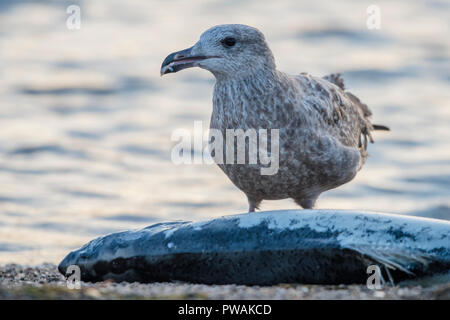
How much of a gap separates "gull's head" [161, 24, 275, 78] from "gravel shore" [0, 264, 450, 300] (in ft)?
5.94

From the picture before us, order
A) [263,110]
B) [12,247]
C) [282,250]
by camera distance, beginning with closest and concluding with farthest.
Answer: [282,250] < [263,110] < [12,247]

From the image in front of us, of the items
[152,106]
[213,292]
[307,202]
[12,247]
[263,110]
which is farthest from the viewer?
[152,106]

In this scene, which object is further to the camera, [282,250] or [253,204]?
[253,204]

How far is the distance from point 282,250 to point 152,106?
9.06 meters

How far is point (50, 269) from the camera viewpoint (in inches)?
311

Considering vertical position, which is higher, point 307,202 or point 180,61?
point 180,61

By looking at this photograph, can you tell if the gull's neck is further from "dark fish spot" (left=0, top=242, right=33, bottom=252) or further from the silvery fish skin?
"dark fish spot" (left=0, top=242, right=33, bottom=252)

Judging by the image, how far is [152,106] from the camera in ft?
49.8

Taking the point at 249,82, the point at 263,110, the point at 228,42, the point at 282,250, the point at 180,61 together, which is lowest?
the point at 282,250

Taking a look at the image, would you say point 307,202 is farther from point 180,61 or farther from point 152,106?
point 152,106

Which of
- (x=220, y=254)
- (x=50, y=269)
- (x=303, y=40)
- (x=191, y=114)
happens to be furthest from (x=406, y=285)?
(x=303, y=40)

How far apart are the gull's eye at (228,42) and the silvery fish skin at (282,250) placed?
1.49 m

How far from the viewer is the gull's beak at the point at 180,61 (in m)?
7.41

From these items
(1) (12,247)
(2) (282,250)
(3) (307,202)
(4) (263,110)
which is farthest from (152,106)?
(2) (282,250)
